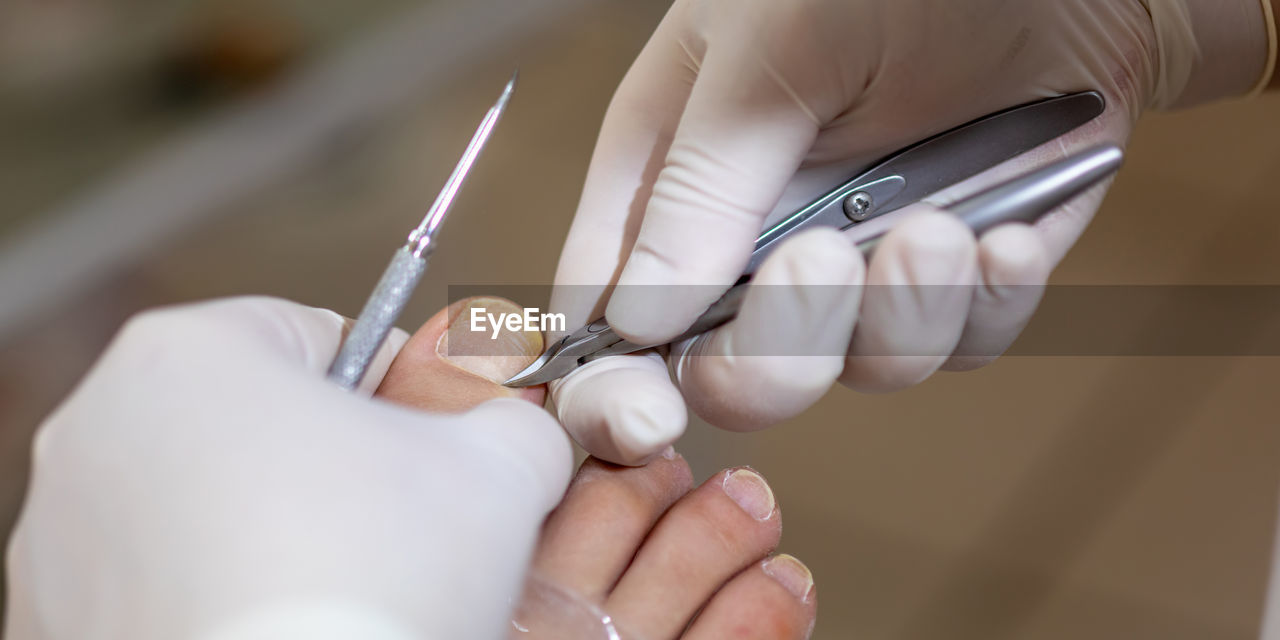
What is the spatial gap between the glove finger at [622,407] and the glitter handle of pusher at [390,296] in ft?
0.58

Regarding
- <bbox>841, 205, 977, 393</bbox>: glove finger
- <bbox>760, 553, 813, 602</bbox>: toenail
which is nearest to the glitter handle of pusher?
<bbox>841, 205, 977, 393</bbox>: glove finger

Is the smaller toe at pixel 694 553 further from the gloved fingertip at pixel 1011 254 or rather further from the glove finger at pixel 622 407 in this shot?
the gloved fingertip at pixel 1011 254

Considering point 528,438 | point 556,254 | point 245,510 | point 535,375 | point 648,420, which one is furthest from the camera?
point 556,254

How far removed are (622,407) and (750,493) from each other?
0.69ft

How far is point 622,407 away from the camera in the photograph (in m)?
0.65

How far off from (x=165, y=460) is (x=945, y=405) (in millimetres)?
914

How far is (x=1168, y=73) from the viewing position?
2.70ft

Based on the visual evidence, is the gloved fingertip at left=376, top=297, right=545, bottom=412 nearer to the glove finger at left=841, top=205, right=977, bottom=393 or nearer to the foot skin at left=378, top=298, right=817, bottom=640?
the foot skin at left=378, top=298, right=817, bottom=640

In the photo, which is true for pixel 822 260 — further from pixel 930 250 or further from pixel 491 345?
pixel 491 345

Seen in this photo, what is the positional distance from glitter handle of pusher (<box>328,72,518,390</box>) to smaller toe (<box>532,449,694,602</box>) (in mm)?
259

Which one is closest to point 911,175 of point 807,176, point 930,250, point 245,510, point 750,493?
point 807,176

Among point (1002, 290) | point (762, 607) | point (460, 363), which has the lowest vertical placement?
point (762, 607)

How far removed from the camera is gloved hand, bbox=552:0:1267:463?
0.60 m

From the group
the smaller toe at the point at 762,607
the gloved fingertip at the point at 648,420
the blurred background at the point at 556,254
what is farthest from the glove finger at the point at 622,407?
the blurred background at the point at 556,254
